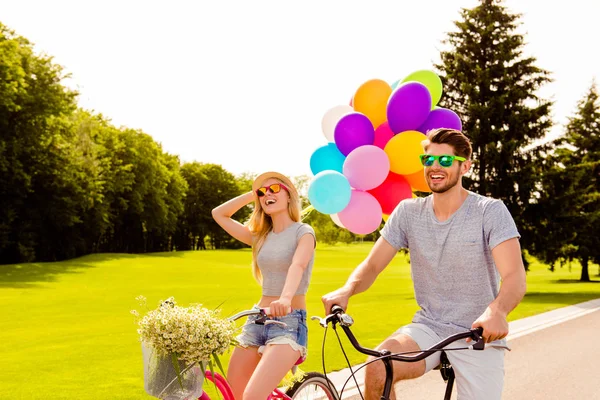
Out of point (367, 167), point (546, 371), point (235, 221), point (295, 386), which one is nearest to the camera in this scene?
Result: point (295, 386)

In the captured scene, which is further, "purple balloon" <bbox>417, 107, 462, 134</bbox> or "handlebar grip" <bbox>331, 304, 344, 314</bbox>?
"purple balloon" <bbox>417, 107, 462, 134</bbox>

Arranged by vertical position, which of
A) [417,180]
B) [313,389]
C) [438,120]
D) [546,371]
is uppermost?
[438,120]

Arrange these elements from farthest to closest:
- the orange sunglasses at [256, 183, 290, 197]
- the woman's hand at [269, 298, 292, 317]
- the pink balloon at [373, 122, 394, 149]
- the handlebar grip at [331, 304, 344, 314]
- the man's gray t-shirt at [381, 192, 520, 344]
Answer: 1. the pink balloon at [373, 122, 394, 149]
2. the orange sunglasses at [256, 183, 290, 197]
3. the woman's hand at [269, 298, 292, 317]
4. the man's gray t-shirt at [381, 192, 520, 344]
5. the handlebar grip at [331, 304, 344, 314]

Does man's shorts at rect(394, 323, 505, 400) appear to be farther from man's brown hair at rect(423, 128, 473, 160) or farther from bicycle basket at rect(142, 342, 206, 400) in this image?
bicycle basket at rect(142, 342, 206, 400)

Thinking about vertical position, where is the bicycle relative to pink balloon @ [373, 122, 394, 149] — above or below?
below

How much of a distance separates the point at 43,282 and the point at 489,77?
22.7m

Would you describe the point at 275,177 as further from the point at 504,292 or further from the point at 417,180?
the point at 417,180

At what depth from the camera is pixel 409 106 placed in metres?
7.38

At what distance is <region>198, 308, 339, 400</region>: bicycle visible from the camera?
172 inches

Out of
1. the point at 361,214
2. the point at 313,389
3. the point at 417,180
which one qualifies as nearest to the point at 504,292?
the point at 313,389

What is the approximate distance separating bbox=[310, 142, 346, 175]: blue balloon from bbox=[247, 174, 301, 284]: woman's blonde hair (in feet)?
8.54

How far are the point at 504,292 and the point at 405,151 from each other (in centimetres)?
383

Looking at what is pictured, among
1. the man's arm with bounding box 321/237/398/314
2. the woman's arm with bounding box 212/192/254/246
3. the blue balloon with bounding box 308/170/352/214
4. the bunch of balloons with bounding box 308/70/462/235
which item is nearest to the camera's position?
the man's arm with bounding box 321/237/398/314

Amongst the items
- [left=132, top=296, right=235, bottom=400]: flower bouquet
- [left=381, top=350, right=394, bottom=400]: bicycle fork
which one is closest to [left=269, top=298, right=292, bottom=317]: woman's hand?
[left=132, top=296, right=235, bottom=400]: flower bouquet
